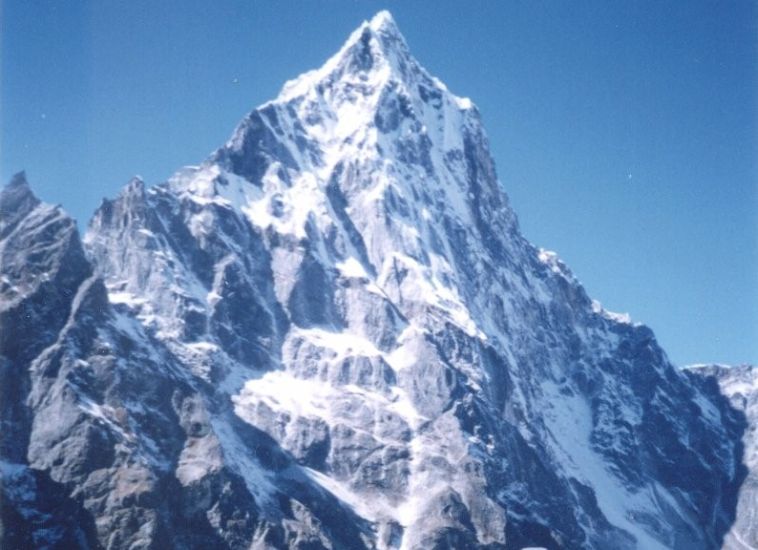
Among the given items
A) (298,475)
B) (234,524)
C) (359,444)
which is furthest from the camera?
(359,444)

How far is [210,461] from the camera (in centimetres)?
14862

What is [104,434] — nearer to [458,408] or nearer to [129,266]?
[129,266]

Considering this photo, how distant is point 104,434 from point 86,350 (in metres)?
17.3

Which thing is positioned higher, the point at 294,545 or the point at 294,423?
the point at 294,423

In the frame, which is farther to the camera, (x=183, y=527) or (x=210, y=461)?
(x=210, y=461)

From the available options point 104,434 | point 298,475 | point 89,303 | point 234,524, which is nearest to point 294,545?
point 234,524

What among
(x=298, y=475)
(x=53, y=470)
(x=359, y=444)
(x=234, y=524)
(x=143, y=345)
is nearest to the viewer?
(x=53, y=470)

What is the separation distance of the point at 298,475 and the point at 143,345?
38.1m

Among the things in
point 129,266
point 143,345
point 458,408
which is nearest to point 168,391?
point 143,345

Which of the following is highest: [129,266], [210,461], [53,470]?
[129,266]

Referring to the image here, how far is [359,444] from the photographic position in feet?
621

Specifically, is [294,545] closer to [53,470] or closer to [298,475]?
[298,475]

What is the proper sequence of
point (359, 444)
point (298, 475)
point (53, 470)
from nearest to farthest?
1. point (53, 470)
2. point (298, 475)
3. point (359, 444)

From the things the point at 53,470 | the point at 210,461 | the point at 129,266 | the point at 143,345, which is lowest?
the point at 53,470
